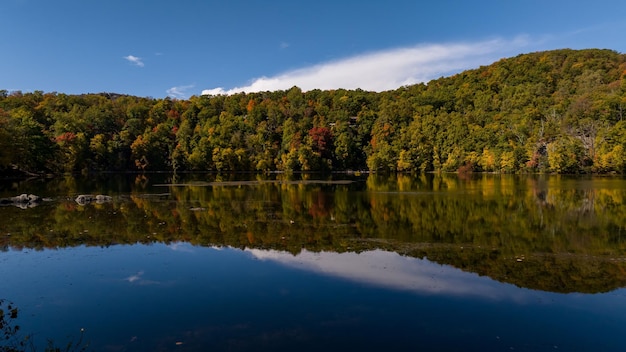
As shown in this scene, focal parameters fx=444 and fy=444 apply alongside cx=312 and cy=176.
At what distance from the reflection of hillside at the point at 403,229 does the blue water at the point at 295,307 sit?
162 centimetres

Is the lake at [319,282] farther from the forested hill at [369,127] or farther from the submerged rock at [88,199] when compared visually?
the forested hill at [369,127]

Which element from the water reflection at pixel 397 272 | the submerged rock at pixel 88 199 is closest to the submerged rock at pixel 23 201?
the submerged rock at pixel 88 199

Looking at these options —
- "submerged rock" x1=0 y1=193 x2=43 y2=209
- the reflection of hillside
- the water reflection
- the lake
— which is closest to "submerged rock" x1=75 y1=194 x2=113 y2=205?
the reflection of hillside

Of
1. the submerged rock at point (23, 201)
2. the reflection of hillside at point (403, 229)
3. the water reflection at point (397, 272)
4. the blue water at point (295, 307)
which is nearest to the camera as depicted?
the blue water at point (295, 307)

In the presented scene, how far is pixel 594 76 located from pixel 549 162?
99.2ft

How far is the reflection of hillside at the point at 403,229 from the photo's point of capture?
13.1 m

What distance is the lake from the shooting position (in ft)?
26.6

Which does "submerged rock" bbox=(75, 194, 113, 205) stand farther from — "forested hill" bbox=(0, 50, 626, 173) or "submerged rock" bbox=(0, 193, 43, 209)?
"forested hill" bbox=(0, 50, 626, 173)

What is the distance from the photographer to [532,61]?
110 m

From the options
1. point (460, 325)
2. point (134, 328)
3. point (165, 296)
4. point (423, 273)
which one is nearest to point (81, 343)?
point (134, 328)

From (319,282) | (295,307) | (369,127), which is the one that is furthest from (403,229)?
(369,127)

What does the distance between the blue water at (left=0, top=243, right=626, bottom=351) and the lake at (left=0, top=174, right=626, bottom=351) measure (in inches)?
1.5

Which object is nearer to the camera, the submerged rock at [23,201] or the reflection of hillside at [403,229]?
the reflection of hillside at [403,229]

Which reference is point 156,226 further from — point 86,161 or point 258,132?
point 258,132
